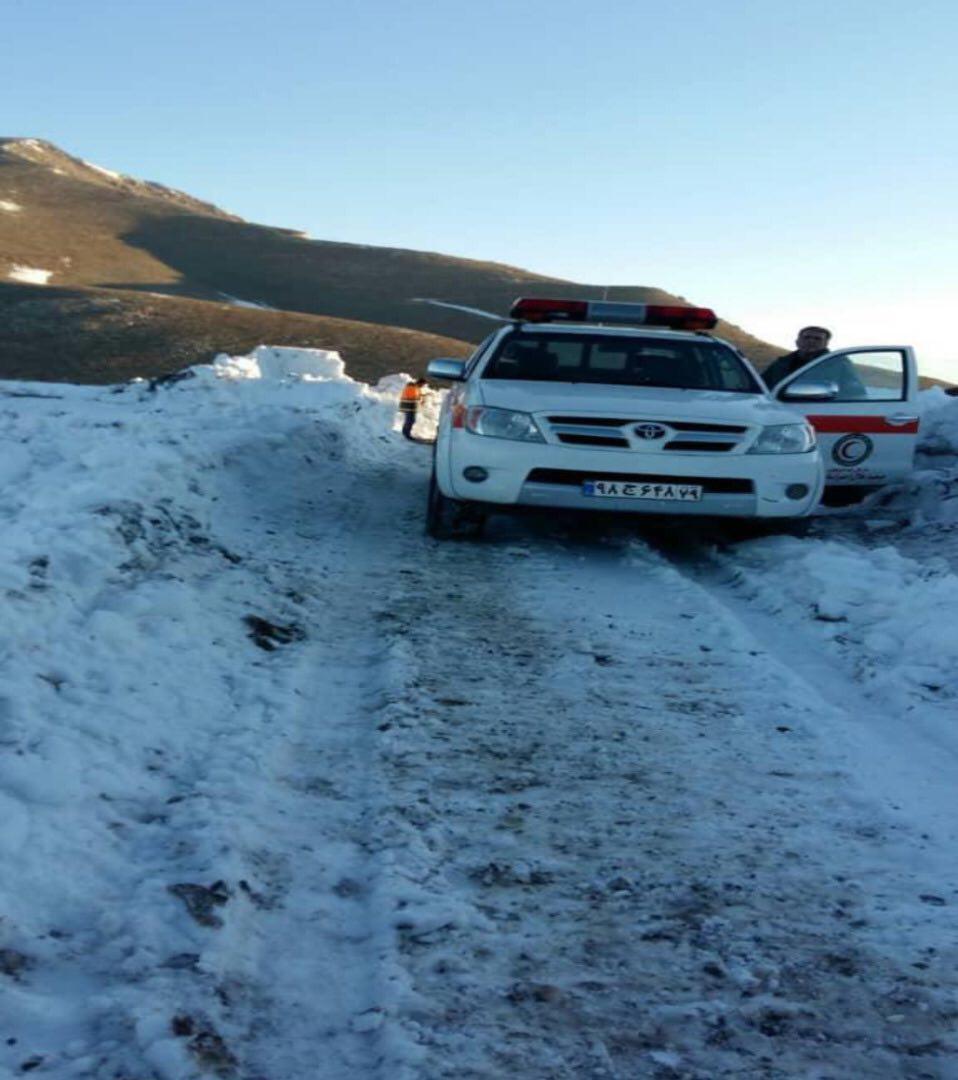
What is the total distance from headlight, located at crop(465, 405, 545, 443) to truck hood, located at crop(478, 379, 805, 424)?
2.0 inches

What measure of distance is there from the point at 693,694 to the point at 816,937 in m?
1.90

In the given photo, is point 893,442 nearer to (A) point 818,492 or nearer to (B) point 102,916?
(A) point 818,492

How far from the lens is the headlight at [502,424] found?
7.21 meters

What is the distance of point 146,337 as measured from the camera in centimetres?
4397

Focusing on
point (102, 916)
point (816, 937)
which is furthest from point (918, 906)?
point (102, 916)

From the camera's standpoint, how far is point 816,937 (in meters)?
2.72

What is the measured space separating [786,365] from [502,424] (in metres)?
4.86

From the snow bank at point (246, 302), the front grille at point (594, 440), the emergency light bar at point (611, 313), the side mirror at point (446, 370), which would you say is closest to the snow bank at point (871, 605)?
the front grille at point (594, 440)

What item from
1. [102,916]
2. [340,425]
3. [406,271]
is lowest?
[102,916]

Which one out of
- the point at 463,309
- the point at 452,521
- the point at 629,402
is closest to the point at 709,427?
the point at 629,402

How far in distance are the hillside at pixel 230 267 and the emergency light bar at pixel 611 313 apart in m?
45.9

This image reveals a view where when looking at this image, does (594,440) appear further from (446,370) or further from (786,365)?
(786,365)

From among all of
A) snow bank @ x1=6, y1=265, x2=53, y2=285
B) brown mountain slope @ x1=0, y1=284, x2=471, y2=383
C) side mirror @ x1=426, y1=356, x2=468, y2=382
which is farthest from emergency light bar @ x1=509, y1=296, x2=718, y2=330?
snow bank @ x1=6, y1=265, x2=53, y2=285

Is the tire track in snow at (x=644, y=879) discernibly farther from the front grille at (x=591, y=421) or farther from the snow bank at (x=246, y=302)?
the snow bank at (x=246, y=302)
